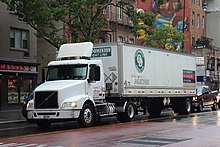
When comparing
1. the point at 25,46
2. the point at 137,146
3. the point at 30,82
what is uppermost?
the point at 25,46

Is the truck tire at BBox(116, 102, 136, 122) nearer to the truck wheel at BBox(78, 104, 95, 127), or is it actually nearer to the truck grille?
the truck wheel at BBox(78, 104, 95, 127)

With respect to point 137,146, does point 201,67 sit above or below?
above

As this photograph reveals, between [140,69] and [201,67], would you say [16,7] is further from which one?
[201,67]

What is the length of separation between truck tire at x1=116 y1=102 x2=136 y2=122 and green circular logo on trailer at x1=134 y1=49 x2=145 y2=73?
6.05 ft

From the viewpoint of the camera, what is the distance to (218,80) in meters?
61.5

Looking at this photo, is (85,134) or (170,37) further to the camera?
(170,37)

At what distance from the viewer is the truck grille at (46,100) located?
16656 millimetres

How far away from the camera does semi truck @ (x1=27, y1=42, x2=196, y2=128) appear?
16797mm

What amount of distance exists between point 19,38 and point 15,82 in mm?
3475

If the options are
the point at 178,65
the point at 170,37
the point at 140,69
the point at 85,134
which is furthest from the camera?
the point at 170,37

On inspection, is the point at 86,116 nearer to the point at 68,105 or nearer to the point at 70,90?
the point at 68,105

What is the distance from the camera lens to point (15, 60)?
31031 millimetres

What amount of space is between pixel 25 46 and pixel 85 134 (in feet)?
64.5

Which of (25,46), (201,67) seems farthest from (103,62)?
(201,67)
